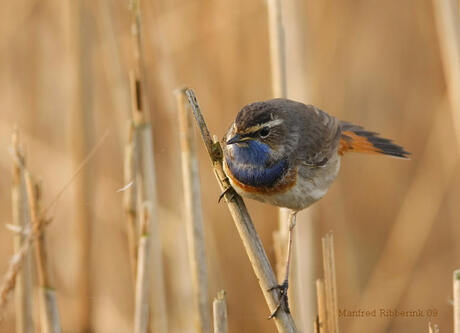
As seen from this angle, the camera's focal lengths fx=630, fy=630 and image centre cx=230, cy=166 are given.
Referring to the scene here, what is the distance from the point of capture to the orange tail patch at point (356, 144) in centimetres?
308

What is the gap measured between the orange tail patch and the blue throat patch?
2.40ft

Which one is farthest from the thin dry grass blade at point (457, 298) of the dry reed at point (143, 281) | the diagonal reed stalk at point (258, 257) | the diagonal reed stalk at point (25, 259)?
the diagonal reed stalk at point (25, 259)

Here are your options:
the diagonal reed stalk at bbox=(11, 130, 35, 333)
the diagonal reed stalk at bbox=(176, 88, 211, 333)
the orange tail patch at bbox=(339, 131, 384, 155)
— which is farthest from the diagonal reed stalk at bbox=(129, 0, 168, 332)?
the orange tail patch at bbox=(339, 131, 384, 155)

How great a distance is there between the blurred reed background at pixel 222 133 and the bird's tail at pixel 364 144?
1.39 feet

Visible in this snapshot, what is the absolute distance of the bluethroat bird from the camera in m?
2.35

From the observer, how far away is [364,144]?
311cm

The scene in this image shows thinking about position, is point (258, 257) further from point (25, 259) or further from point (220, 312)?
point (25, 259)

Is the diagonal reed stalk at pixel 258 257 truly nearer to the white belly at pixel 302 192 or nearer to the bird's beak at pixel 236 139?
the bird's beak at pixel 236 139

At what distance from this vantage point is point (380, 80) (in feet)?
14.1

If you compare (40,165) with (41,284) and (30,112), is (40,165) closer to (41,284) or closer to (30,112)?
(30,112)

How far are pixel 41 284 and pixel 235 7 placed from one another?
7.49ft

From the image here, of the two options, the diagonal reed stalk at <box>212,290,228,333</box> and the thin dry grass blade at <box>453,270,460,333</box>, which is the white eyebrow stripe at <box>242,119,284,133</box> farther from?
the thin dry grass blade at <box>453,270,460,333</box>

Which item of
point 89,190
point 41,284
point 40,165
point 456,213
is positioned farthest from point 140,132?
point 456,213

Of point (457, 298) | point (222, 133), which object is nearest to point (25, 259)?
point (457, 298)
